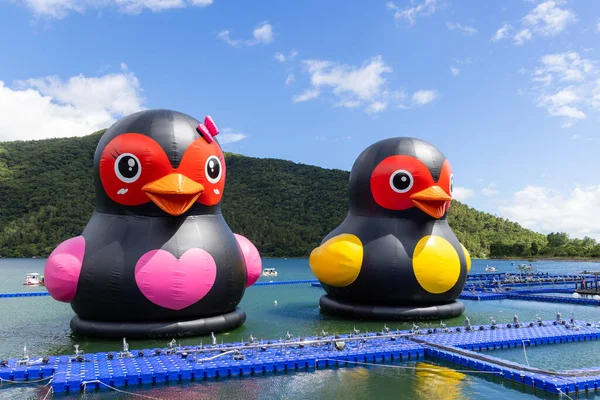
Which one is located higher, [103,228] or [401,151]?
[401,151]

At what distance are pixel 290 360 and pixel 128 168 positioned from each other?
7.17 m

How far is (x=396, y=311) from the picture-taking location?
18781mm

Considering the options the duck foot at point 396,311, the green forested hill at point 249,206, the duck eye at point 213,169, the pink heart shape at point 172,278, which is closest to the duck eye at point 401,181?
the duck foot at point 396,311

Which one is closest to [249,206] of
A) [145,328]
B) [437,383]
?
[145,328]

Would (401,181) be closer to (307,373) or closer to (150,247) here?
(307,373)

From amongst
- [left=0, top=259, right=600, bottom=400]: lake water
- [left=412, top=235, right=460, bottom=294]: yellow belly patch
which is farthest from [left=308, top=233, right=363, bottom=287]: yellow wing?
[left=412, top=235, right=460, bottom=294]: yellow belly patch

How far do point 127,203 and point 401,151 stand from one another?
1009 centimetres

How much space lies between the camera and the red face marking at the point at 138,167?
14.8 meters

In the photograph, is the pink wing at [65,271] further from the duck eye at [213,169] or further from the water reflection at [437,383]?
the water reflection at [437,383]

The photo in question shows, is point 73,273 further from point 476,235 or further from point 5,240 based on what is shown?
point 476,235

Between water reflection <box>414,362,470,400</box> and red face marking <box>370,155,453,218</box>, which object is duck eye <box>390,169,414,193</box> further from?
water reflection <box>414,362,470,400</box>

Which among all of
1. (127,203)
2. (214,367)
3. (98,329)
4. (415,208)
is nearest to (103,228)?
(127,203)

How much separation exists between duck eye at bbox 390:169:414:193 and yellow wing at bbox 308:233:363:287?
7.95ft

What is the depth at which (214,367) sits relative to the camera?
39.1ft
